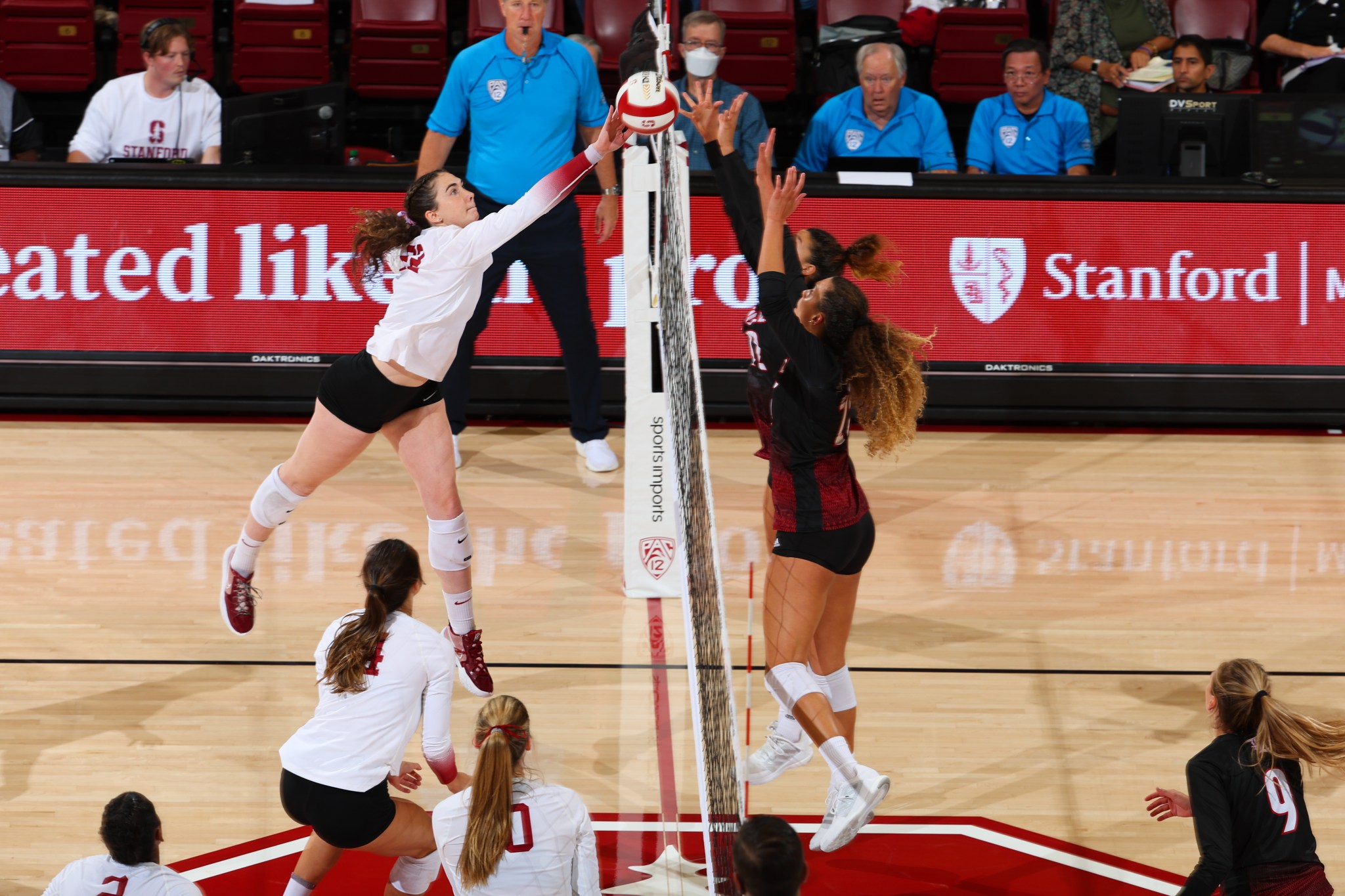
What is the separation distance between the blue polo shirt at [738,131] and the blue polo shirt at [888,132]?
0.34m

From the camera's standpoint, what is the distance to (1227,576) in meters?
7.53

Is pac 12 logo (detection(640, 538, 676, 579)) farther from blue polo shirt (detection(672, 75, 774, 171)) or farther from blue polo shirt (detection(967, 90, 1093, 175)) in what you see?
blue polo shirt (detection(967, 90, 1093, 175))

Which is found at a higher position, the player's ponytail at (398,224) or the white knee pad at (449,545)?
the player's ponytail at (398,224)

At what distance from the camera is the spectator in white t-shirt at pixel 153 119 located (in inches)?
368

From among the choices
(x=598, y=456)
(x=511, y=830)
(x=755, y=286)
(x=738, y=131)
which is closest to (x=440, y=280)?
(x=511, y=830)

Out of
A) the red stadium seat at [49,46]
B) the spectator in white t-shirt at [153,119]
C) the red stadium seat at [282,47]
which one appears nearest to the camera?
the spectator in white t-shirt at [153,119]

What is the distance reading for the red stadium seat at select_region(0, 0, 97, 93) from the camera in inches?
438

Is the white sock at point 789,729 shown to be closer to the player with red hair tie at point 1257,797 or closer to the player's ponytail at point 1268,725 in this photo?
the player with red hair tie at point 1257,797

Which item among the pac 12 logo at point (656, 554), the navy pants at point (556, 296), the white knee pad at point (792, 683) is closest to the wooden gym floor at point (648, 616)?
the pac 12 logo at point (656, 554)

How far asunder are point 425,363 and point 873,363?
1.70 m

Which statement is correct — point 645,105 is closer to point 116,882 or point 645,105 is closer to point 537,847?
point 537,847

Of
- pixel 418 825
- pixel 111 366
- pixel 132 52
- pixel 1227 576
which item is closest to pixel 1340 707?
pixel 1227 576

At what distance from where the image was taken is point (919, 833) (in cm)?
546

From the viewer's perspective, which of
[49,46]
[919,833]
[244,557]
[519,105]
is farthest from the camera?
[49,46]
